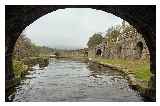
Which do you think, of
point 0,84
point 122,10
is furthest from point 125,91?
point 0,84

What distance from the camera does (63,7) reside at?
474 inches

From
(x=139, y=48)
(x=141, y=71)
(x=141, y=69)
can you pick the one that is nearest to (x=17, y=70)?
(x=141, y=69)

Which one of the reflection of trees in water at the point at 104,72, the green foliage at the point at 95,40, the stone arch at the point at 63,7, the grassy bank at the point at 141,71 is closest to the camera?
the stone arch at the point at 63,7

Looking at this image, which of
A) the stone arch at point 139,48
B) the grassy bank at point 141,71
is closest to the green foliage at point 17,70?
the grassy bank at point 141,71

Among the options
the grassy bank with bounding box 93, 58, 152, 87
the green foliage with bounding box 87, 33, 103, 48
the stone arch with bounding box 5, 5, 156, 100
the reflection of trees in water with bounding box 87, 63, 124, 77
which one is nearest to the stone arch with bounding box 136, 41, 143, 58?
the grassy bank with bounding box 93, 58, 152, 87

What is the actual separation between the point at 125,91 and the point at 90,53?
5176cm

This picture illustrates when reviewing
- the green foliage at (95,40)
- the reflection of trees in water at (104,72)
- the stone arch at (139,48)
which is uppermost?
the green foliage at (95,40)

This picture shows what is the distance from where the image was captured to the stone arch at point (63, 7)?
38.0 ft

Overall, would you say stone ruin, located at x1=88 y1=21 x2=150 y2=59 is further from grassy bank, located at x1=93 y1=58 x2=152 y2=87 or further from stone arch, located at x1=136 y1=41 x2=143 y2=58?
grassy bank, located at x1=93 y1=58 x2=152 y2=87

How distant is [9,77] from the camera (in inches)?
555

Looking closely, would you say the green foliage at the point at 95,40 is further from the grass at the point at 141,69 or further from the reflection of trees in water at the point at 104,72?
the reflection of trees in water at the point at 104,72
